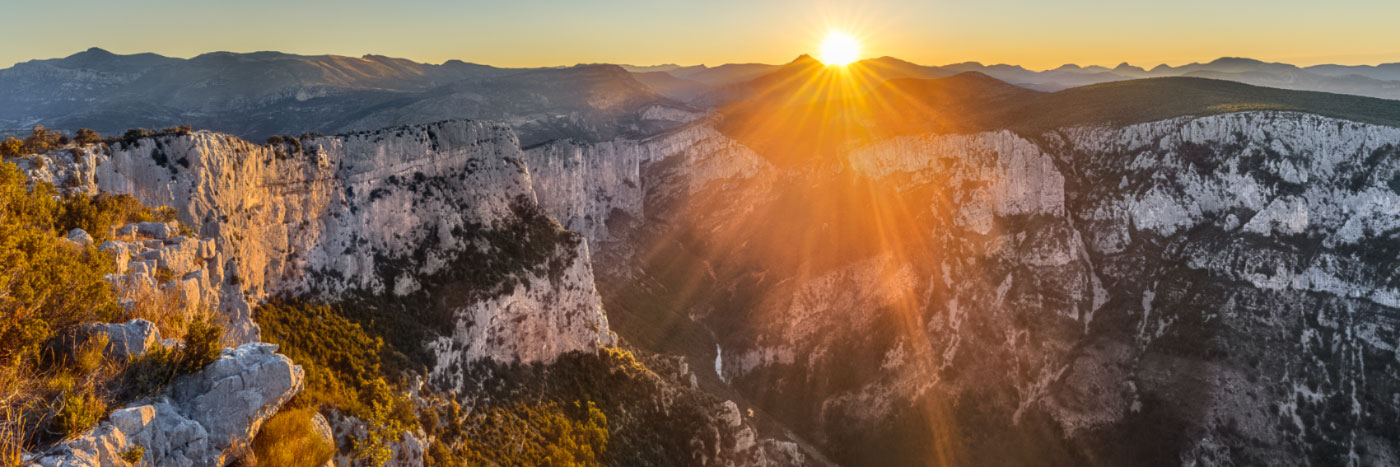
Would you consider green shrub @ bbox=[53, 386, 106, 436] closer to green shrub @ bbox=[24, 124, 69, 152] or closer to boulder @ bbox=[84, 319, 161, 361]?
boulder @ bbox=[84, 319, 161, 361]

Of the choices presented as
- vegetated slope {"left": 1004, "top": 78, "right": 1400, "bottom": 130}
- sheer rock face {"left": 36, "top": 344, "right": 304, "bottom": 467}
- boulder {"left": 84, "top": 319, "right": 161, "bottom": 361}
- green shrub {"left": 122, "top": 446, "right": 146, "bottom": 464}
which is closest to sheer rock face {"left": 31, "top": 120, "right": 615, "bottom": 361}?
boulder {"left": 84, "top": 319, "right": 161, "bottom": 361}

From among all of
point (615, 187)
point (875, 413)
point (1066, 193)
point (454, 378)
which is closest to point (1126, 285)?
point (1066, 193)

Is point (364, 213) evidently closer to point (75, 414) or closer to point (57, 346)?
point (57, 346)

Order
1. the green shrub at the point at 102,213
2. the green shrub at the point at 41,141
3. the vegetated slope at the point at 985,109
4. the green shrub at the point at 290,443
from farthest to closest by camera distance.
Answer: the vegetated slope at the point at 985,109
the green shrub at the point at 41,141
the green shrub at the point at 102,213
the green shrub at the point at 290,443

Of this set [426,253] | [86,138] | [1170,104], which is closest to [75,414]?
[86,138]

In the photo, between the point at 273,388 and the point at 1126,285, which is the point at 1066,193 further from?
the point at 273,388

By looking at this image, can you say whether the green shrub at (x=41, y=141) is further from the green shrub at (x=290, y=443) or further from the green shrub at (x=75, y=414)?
the green shrub at (x=75, y=414)

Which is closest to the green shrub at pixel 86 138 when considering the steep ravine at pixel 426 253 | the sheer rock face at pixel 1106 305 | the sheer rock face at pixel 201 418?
the steep ravine at pixel 426 253
